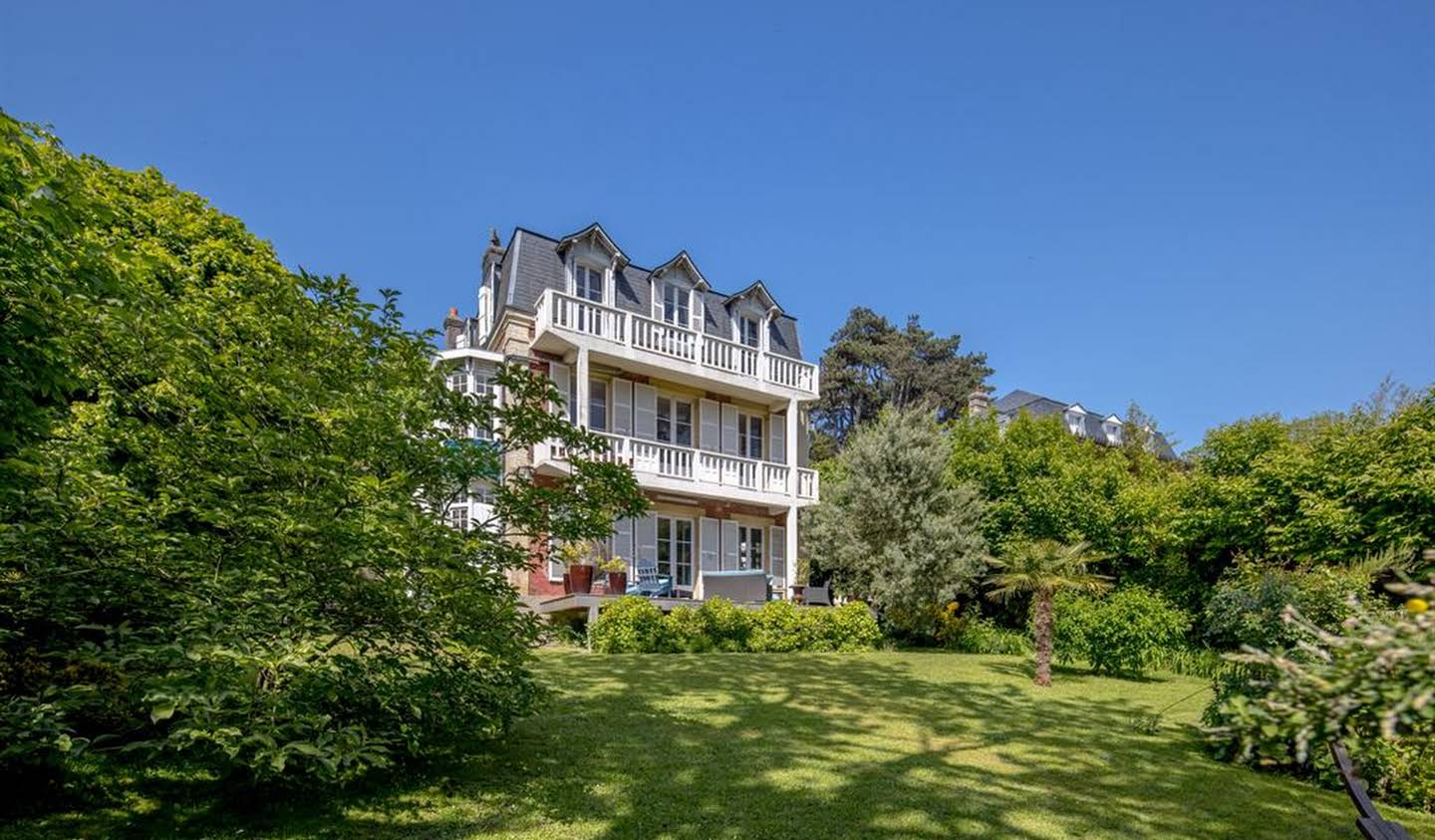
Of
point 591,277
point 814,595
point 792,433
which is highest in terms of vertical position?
point 591,277

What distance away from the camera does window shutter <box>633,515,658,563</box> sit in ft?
60.0

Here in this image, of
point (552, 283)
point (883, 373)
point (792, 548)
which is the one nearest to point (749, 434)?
point (792, 548)

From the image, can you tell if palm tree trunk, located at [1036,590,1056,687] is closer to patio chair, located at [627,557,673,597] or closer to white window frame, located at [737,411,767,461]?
patio chair, located at [627,557,673,597]

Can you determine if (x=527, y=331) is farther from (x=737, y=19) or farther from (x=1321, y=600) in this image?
(x=1321, y=600)

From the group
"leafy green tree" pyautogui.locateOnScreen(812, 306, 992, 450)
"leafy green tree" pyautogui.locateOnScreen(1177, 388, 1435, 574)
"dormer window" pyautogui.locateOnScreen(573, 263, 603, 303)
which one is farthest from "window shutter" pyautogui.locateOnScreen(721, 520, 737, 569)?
"leafy green tree" pyautogui.locateOnScreen(812, 306, 992, 450)

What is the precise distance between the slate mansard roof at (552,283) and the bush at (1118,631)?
12072 millimetres

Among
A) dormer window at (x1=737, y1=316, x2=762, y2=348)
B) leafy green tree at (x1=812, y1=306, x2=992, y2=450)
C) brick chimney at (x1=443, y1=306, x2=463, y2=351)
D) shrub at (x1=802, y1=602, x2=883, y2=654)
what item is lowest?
shrub at (x1=802, y1=602, x2=883, y2=654)

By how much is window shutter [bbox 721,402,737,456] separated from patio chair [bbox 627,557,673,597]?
4.20m

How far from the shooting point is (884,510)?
53.8 ft

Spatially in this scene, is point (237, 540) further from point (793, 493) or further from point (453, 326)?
point (453, 326)

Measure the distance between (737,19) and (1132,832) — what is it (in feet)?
36.5

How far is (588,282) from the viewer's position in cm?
1911

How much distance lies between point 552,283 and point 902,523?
415 inches

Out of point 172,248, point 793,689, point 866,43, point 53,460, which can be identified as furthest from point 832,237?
point 53,460
